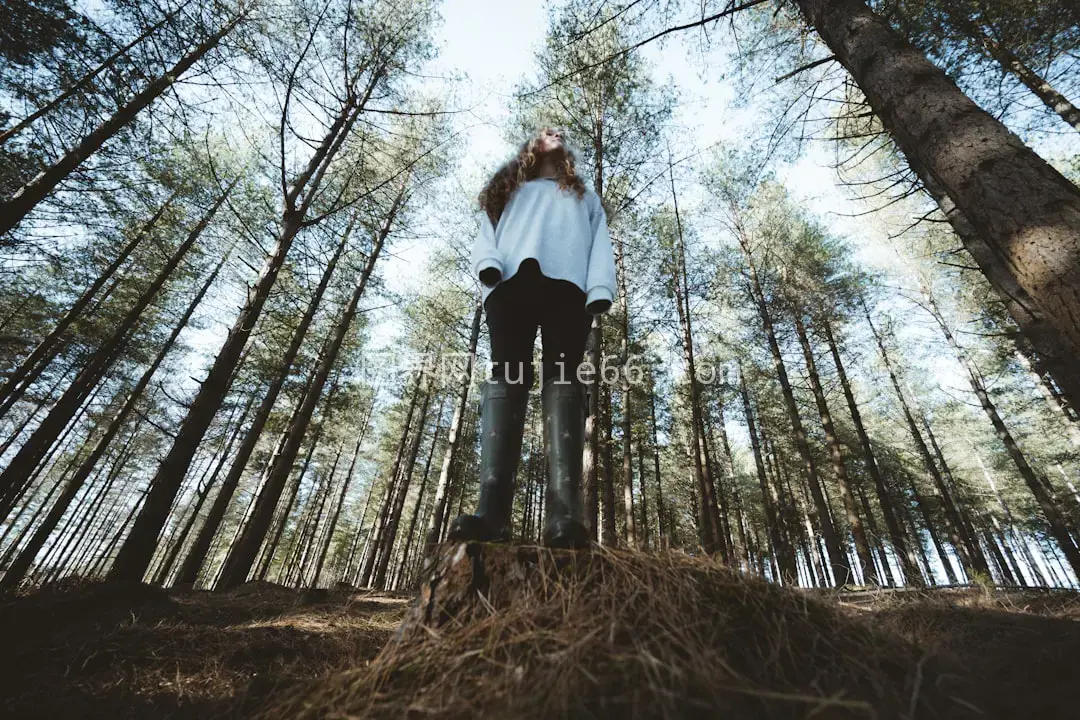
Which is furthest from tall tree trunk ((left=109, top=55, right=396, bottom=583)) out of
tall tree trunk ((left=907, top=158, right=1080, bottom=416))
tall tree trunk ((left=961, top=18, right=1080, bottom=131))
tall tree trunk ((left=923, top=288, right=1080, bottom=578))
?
tall tree trunk ((left=923, top=288, right=1080, bottom=578))

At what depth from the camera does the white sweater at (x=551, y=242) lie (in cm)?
195

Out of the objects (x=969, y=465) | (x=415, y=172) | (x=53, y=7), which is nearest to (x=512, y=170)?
(x=53, y=7)

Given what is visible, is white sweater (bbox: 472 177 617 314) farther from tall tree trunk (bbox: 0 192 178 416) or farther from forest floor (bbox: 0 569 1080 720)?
tall tree trunk (bbox: 0 192 178 416)

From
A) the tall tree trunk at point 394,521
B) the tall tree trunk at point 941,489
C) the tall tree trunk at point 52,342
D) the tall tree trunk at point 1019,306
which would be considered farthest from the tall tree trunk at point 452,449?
the tall tree trunk at point 941,489

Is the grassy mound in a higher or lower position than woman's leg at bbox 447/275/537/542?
lower

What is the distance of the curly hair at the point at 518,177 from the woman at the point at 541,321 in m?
0.01

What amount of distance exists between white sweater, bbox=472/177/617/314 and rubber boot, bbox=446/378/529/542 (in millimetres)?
515

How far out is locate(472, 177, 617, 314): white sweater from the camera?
6.41 ft

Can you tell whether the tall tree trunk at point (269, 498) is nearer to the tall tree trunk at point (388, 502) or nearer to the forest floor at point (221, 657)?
the tall tree trunk at point (388, 502)

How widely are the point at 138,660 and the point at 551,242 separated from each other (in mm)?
2487

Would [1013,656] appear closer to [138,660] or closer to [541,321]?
[541,321]

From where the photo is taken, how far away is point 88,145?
18.0 ft

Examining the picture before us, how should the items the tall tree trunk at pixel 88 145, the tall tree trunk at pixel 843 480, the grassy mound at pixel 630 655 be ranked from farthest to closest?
the tall tree trunk at pixel 843 480, the tall tree trunk at pixel 88 145, the grassy mound at pixel 630 655

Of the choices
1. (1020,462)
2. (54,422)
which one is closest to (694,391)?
(1020,462)
